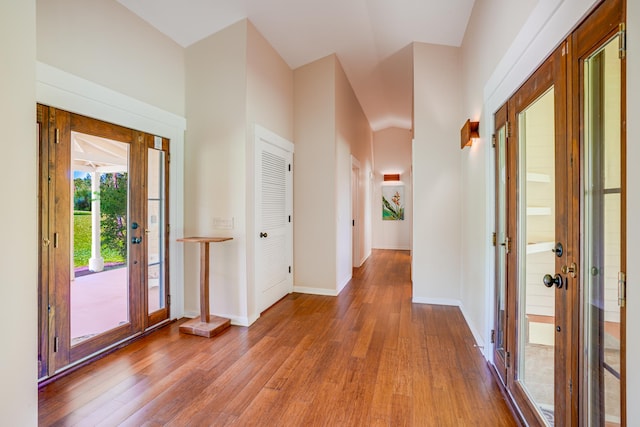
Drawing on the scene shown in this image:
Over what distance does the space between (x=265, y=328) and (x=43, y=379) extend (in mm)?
1818

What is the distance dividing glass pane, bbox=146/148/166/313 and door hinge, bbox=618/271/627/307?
3.58 meters

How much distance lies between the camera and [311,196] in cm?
473

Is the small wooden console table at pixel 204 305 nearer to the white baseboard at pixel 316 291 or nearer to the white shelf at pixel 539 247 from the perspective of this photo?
the white baseboard at pixel 316 291

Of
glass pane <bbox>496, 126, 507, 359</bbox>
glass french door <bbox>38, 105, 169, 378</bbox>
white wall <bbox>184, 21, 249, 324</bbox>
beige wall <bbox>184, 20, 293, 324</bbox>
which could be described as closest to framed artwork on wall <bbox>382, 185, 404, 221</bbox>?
beige wall <bbox>184, 20, 293, 324</bbox>

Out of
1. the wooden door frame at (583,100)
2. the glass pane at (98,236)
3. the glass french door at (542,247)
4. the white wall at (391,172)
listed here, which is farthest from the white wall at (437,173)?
the white wall at (391,172)

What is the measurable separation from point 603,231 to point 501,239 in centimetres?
131

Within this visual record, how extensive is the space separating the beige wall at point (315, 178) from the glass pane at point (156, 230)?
1918 millimetres

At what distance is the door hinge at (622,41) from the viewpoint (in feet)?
3.20

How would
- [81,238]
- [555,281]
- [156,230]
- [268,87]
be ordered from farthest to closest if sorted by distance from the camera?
[268,87] < [156,230] < [81,238] < [555,281]

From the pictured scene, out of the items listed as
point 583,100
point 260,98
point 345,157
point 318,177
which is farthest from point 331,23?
point 583,100

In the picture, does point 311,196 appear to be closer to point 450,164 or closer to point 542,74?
point 450,164

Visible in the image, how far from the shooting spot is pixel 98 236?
2.77m

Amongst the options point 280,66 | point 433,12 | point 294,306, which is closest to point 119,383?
point 294,306

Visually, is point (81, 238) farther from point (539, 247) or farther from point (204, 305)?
point (539, 247)
